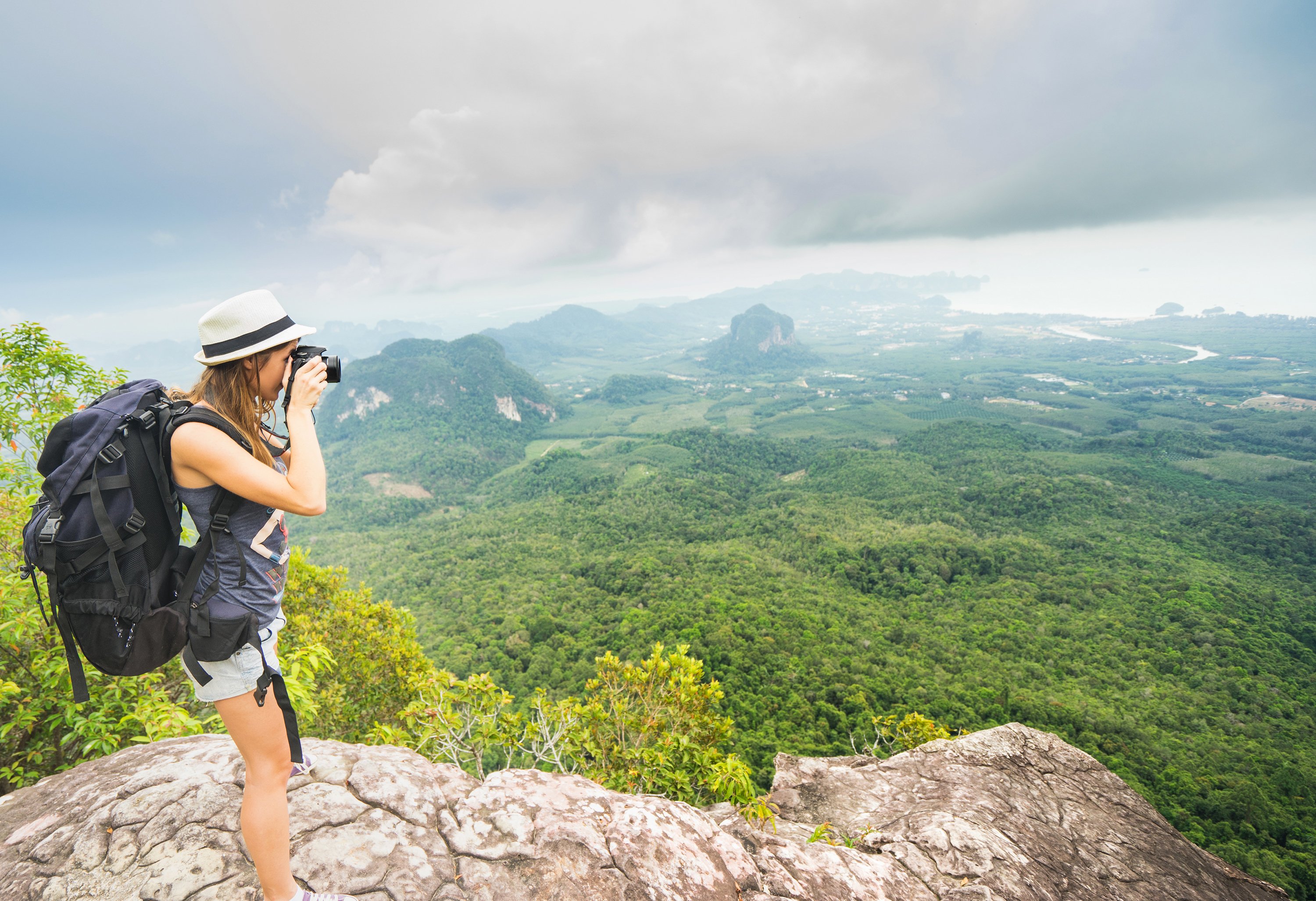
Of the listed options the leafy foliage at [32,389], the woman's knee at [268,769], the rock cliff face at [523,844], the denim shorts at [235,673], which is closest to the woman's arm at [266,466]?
the denim shorts at [235,673]

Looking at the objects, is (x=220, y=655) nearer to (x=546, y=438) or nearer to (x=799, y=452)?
(x=799, y=452)

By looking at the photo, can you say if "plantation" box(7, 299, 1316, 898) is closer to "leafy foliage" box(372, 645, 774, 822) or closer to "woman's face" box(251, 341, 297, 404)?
"leafy foliage" box(372, 645, 774, 822)

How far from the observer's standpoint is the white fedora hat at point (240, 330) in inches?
88.4

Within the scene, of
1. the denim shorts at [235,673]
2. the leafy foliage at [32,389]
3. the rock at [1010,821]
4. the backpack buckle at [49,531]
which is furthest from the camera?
the leafy foliage at [32,389]

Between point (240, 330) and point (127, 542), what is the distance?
3.45 feet

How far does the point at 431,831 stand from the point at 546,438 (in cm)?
12185

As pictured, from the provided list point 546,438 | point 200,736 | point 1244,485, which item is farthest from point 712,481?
point 200,736

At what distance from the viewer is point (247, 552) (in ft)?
7.91

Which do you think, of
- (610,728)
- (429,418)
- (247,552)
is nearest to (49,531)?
(247,552)

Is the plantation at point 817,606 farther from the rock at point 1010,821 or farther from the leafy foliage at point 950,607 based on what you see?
the rock at point 1010,821

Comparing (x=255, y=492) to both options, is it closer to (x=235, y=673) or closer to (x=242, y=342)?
(x=242, y=342)

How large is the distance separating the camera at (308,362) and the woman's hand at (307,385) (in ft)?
0.04

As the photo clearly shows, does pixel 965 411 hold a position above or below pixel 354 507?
above

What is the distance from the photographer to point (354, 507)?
80250 mm
